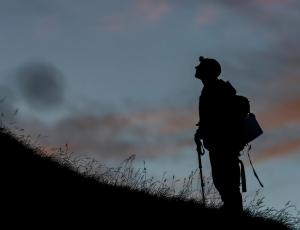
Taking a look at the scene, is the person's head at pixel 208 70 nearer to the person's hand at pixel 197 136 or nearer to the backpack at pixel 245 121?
the backpack at pixel 245 121

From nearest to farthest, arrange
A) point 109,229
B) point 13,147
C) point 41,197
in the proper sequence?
point 109,229 → point 41,197 → point 13,147

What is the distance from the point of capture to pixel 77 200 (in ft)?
34.7

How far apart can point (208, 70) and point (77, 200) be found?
3238 mm

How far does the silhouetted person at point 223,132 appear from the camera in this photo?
10383 mm

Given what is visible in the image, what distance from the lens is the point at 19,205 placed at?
31.5ft

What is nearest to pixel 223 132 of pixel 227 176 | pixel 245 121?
pixel 245 121

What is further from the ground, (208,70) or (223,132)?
(208,70)

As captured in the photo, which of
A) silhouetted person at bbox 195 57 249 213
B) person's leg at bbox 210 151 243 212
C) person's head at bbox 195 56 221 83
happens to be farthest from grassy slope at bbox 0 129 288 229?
person's head at bbox 195 56 221 83

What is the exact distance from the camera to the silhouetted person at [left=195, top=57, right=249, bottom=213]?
10383 millimetres

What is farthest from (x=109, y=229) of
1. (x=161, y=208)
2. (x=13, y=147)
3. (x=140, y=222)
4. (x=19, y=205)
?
(x=13, y=147)

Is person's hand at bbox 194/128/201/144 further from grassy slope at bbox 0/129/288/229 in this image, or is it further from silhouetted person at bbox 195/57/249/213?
grassy slope at bbox 0/129/288/229

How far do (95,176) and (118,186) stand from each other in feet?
2.06

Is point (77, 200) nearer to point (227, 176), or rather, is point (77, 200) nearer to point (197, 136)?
point (197, 136)

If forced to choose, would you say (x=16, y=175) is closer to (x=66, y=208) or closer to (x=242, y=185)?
(x=66, y=208)
